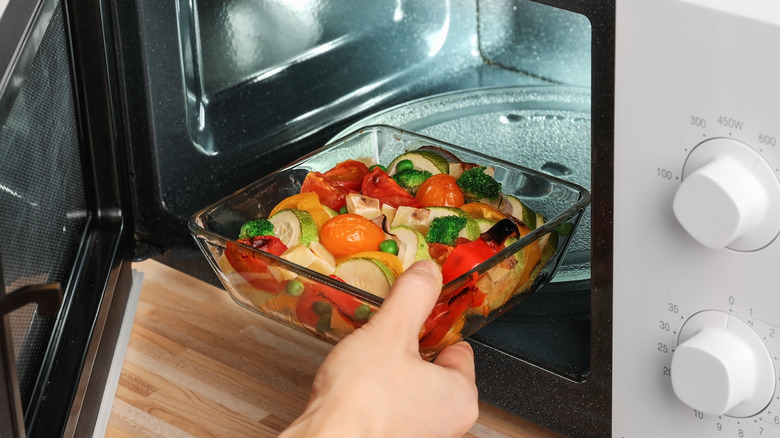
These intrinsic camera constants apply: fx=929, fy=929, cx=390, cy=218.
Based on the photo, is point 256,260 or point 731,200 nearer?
point 731,200

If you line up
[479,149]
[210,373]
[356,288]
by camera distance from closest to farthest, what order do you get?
[356,288]
[210,373]
[479,149]

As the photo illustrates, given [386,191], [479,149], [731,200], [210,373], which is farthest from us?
[479,149]

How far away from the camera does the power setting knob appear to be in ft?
1.79

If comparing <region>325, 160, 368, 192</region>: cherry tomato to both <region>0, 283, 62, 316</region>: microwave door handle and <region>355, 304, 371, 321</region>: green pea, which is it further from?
<region>0, 283, 62, 316</region>: microwave door handle

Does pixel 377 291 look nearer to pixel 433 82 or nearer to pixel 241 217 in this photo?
pixel 241 217

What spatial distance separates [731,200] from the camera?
50cm

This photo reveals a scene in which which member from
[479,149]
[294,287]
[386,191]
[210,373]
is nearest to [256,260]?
[294,287]

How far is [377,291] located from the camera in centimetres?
66

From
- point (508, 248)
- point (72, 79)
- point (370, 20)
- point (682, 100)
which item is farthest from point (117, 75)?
point (682, 100)

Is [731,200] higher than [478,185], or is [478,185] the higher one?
[731,200]

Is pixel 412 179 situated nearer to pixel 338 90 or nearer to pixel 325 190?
pixel 325 190

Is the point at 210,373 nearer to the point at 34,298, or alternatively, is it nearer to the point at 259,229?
the point at 259,229

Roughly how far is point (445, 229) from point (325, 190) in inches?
5.4

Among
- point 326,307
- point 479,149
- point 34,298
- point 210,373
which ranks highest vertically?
point 34,298
